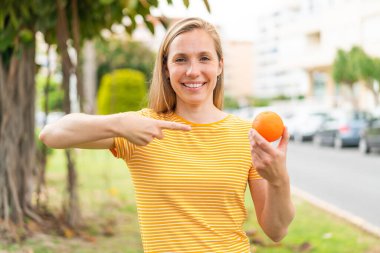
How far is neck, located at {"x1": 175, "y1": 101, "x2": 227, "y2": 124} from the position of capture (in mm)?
2199

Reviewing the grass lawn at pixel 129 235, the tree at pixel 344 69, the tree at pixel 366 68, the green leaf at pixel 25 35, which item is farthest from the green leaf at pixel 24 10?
the tree at pixel 344 69

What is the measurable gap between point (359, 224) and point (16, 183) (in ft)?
12.0

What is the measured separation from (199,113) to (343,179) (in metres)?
10.7

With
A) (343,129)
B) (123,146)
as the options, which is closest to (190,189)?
(123,146)

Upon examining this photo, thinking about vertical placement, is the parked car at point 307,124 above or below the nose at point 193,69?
below

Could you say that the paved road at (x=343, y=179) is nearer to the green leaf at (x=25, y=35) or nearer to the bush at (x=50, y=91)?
the bush at (x=50, y=91)

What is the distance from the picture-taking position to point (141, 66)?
43.2 meters

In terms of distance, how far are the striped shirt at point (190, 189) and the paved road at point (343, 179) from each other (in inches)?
234

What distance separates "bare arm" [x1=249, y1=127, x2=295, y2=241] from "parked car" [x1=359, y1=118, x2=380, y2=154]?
1548cm

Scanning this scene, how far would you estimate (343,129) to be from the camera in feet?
66.7

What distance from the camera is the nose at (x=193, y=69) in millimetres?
2137

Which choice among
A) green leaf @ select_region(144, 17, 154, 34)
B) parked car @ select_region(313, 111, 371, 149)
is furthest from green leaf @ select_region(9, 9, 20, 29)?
parked car @ select_region(313, 111, 371, 149)

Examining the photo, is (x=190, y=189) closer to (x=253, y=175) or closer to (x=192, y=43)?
(x=253, y=175)

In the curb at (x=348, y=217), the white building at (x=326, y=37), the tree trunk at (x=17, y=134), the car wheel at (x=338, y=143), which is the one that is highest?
the white building at (x=326, y=37)
